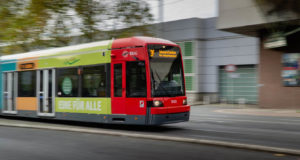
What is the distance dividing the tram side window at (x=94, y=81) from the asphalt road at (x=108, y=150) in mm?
2413

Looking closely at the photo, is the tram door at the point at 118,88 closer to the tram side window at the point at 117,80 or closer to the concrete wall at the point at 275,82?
the tram side window at the point at 117,80

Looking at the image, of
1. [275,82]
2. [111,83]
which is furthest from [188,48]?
[111,83]

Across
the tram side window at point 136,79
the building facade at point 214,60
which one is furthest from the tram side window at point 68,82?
the building facade at point 214,60

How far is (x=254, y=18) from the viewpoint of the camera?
19453 mm

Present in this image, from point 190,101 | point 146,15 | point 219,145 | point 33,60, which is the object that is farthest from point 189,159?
point 190,101

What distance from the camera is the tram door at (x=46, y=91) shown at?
1351cm

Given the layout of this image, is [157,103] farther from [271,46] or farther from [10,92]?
[271,46]

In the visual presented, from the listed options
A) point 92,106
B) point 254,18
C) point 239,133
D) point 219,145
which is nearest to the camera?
point 219,145

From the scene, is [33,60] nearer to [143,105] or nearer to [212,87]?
[143,105]

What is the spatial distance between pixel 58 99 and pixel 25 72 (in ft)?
9.57

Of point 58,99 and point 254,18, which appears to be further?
point 254,18

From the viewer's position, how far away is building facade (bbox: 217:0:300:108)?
1934cm

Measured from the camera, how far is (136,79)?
34.2 ft

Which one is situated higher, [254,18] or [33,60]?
[254,18]
